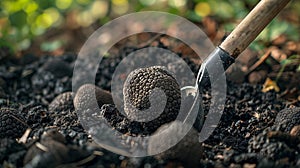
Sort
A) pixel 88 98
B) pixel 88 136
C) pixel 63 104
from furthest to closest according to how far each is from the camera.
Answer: pixel 63 104 < pixel 88 98 < pixel 88 136

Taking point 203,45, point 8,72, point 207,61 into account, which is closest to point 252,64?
point 203,45

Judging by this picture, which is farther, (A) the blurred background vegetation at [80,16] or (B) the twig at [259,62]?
(A) the blurred background vegetation at [80,16]

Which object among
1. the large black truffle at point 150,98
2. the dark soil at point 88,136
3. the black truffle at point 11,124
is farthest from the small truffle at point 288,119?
the black truffle at point 11,124

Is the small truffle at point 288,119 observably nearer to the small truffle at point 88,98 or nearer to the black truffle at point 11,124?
the small truffle at point 88,98

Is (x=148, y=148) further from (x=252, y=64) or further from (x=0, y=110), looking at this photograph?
(x=252, y=64)

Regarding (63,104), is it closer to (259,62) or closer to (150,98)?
(150,98)

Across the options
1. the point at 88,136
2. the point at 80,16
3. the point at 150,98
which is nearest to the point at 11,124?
the point at 88,136
